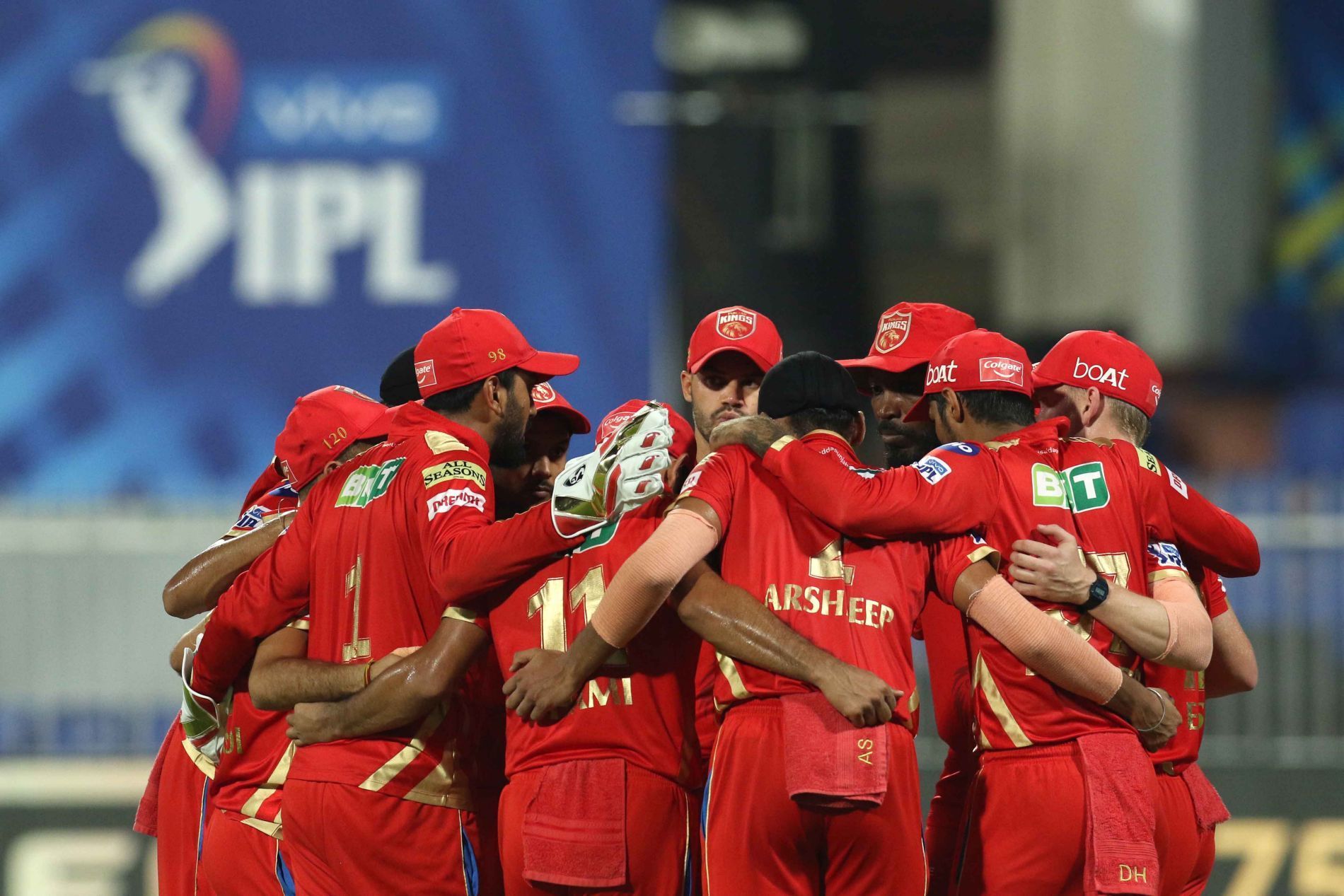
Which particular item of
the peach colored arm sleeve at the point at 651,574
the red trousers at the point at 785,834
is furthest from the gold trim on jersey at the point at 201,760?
the red trousers at the point at 785,834

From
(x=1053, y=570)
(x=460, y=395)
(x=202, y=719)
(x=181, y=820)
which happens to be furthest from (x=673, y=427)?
(x=181, y=820)

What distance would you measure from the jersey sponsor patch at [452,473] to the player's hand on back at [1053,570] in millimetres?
1515

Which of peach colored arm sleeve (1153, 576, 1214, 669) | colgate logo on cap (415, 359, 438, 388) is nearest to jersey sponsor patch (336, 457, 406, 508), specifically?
colgate logo on cap (415, 359, 438, 388)

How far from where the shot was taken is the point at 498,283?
13.9 m

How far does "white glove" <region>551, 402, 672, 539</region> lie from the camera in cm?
443

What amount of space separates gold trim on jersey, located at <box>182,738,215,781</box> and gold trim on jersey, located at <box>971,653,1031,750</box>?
2.43m

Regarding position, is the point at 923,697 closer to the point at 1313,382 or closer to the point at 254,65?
the point at 254,65

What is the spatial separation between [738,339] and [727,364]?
95mm

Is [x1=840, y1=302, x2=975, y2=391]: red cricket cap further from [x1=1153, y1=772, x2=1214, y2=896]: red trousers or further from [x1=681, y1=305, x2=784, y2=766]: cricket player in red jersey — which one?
[x1=1153, y1=772, x2=1214, y2=896]: red trousers

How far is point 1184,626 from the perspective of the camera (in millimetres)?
4785

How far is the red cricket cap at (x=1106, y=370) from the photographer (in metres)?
5.19

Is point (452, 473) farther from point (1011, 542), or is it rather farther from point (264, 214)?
point (264, 214)

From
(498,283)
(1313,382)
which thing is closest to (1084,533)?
(498,283)

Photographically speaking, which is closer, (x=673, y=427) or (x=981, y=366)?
(x=673, y=427)
